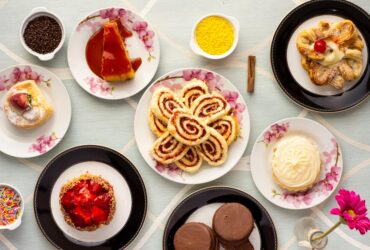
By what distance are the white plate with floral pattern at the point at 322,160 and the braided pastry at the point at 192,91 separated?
37cm

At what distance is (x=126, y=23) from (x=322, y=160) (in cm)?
122

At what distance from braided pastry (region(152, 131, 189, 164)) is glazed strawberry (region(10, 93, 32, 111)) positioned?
0.65 meters

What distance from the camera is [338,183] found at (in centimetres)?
271

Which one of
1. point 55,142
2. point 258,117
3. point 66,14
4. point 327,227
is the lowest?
point 327,227

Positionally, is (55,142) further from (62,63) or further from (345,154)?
(345,154)

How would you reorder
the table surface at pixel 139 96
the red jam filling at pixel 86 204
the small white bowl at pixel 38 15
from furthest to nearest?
the table surface at pixel 139 96
the small white bowl at pixel 38 15
the red jam filling at pixel 86 204

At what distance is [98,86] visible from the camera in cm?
267

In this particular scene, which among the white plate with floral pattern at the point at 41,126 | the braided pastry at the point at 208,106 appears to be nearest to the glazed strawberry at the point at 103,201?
the white plate with floral pattern at the point at 41,126

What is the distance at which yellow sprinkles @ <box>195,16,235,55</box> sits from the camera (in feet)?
8.70

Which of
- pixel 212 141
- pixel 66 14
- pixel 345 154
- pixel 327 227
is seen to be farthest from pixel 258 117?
pixel 66 14

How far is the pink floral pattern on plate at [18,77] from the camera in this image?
2635 millimetres

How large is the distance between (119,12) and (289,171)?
1160 millimetres

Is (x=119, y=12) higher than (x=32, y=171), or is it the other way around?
(x=119, y=12)

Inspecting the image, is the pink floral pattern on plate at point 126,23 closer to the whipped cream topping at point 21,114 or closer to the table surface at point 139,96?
the table surface at point 139,96
